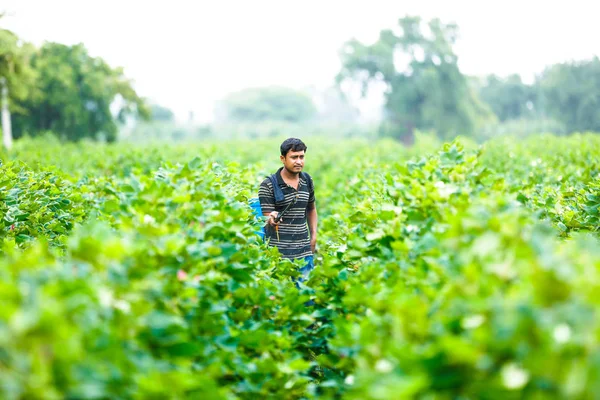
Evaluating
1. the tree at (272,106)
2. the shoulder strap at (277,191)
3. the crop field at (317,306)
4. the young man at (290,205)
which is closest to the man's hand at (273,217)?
the young man at (290,205)

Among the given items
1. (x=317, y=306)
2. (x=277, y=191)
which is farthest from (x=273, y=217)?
(x=317, y=306)

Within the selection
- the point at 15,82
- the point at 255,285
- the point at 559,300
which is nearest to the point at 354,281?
the point at 255,285

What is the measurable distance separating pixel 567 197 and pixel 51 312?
5.78 metres

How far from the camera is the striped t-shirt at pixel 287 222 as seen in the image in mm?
5520

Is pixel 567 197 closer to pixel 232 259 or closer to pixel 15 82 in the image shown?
pixel 232 259

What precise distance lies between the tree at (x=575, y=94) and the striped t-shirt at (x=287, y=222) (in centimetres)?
5332

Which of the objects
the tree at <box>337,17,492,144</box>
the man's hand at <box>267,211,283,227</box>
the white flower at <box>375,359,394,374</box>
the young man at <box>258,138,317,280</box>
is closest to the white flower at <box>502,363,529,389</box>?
the white flower at <box>375,359,394,374</box>

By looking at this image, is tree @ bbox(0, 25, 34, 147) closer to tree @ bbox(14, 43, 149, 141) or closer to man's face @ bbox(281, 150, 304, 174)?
tree @ bbox(14, 43, 149, 141)

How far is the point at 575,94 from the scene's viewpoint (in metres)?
54.8

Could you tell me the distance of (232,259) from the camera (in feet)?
11.4

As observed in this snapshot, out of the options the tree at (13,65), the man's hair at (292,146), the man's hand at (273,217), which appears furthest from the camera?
the tree at (13,65)

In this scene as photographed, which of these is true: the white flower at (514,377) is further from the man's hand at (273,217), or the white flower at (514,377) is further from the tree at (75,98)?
the tree at (75,98)

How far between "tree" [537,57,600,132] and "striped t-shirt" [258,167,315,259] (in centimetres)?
5332

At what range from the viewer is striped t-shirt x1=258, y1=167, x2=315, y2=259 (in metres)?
A: 5.52
